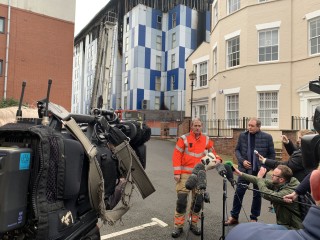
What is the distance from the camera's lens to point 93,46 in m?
38.0

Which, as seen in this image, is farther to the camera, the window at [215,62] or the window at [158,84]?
the window at [158,84]

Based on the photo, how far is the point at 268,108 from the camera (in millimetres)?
15250

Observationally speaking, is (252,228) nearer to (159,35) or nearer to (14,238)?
(14,238)

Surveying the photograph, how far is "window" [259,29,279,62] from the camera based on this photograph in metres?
15.4

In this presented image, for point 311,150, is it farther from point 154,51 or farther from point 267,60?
point 154,51

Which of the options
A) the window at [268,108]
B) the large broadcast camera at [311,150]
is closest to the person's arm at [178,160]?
the large broadcast camera at [311,150]

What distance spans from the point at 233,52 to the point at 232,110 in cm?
322

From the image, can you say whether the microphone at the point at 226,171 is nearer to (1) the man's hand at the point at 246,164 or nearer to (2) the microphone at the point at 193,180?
(2) the microphone at the point at 193,180

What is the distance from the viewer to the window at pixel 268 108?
15.1 meters

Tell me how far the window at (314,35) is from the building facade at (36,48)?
583 inches

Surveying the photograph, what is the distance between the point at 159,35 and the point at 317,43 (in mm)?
21381

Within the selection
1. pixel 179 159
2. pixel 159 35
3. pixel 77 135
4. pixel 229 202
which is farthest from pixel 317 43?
pixel 159 35

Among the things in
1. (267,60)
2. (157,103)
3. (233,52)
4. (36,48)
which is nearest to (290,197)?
(267,60)

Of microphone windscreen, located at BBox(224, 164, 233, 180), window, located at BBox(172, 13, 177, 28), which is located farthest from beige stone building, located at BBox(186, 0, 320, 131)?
window, located at BBox(172, 13, 177, 28)
